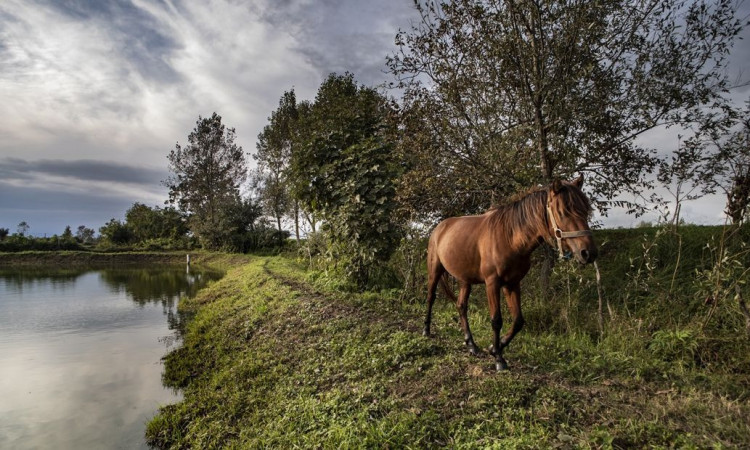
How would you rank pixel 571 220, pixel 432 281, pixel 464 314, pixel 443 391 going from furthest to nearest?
pixel 432 281 < pixel 464 314 < pixel 443 391 < pixel 571 220

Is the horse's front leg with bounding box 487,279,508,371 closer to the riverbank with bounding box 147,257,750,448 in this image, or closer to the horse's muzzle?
the riverbank with bounding box 147,257,750,448

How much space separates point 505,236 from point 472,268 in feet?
2.18

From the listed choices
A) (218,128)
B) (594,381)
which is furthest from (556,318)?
(218,128)

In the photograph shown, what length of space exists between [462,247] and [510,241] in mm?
747

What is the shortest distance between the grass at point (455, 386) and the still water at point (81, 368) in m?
0.68

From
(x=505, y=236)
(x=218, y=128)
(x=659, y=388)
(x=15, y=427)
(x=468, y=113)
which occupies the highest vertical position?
(x=218, y=128)

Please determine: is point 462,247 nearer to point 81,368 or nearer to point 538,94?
point 538,94

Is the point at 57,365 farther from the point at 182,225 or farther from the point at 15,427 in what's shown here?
the point at 182,225

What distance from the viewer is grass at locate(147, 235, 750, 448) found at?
9.13 ft

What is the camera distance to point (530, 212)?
11.7ft

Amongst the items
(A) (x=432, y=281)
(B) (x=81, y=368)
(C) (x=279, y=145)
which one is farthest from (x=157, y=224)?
(A) (x=432, y=281)

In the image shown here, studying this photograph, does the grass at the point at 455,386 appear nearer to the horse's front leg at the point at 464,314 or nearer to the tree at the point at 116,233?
the horse's front leg at the point at 464,314

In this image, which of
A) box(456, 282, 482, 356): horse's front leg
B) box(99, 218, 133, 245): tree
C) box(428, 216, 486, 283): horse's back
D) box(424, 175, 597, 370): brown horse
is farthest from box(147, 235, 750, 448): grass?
box(99, 218, 133, 245): tree

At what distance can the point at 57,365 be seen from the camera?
7750 millimetres
